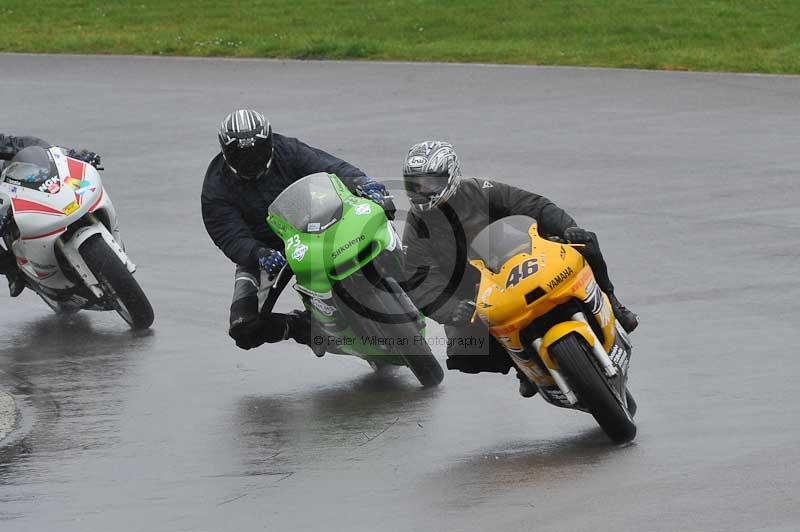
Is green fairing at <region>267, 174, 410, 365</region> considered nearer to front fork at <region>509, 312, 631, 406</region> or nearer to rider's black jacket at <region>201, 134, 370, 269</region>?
rider's black jacket at <region>201, 134, 370, 269</region>

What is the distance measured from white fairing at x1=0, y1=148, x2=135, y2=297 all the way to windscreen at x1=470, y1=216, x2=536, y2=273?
3.44 metres

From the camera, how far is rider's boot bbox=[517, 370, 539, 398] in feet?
27.1

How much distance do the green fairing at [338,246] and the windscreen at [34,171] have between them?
261 cm

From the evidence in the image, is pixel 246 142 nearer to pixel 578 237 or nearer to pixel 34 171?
pixel 34 171

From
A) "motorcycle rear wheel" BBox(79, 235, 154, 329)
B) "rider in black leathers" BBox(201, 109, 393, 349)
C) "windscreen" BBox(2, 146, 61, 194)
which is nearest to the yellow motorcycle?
"rider in black leathers" BBox(201, 109, 393, 349)

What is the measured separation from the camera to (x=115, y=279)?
34.7 ft

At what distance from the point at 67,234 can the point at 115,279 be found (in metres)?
0.51

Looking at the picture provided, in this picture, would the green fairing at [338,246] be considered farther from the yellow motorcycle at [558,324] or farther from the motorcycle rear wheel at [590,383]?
the motorcycle rear wheel at [590,383]

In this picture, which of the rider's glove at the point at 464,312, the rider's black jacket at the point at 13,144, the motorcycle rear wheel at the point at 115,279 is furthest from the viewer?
the rider's black jacket at the point at 13,144

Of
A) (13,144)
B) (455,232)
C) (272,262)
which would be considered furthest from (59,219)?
(455,232)

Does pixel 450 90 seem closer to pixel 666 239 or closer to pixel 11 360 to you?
pixel 666 239

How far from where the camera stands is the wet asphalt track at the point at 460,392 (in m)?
7.09

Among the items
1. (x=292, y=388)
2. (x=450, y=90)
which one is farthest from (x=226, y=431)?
(x=450, y=90)

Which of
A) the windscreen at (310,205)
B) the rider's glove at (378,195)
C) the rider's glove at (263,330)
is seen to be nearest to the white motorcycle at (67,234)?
the rider's glove at (263,330)
